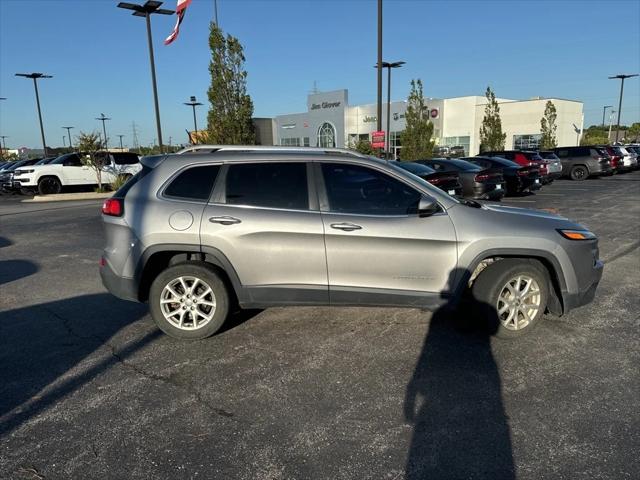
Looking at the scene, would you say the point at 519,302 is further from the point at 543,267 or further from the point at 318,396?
the point at 318,396

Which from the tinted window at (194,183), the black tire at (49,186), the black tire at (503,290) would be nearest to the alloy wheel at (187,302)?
the tinted window at (194,183)

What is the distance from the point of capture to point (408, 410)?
3.14 metres

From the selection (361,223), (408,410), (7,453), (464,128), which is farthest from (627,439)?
(464,128)

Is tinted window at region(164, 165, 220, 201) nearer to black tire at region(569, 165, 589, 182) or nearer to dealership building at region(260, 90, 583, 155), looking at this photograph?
black tire at region(569, 165, 589, 182)

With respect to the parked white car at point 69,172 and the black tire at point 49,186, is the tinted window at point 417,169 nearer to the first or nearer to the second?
the parked white car at point 69,172

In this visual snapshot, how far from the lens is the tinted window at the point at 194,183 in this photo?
4.22 metres

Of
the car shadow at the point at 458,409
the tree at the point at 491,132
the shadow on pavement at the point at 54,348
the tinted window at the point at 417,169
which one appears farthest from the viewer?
the tree at the point at 491,132

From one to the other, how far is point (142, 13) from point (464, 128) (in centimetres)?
4095

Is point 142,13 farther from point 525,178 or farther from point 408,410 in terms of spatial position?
point 408,410

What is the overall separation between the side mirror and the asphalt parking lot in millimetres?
1162

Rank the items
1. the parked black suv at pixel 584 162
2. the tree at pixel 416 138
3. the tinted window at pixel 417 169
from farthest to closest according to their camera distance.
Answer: the tree at pixel 416 138 → the parked black suv at pixel 584 162 → the tinted window at pixel 417 169

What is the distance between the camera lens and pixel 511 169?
1620 cm

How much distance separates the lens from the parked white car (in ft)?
60.7

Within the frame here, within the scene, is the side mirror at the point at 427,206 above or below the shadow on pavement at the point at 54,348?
above
